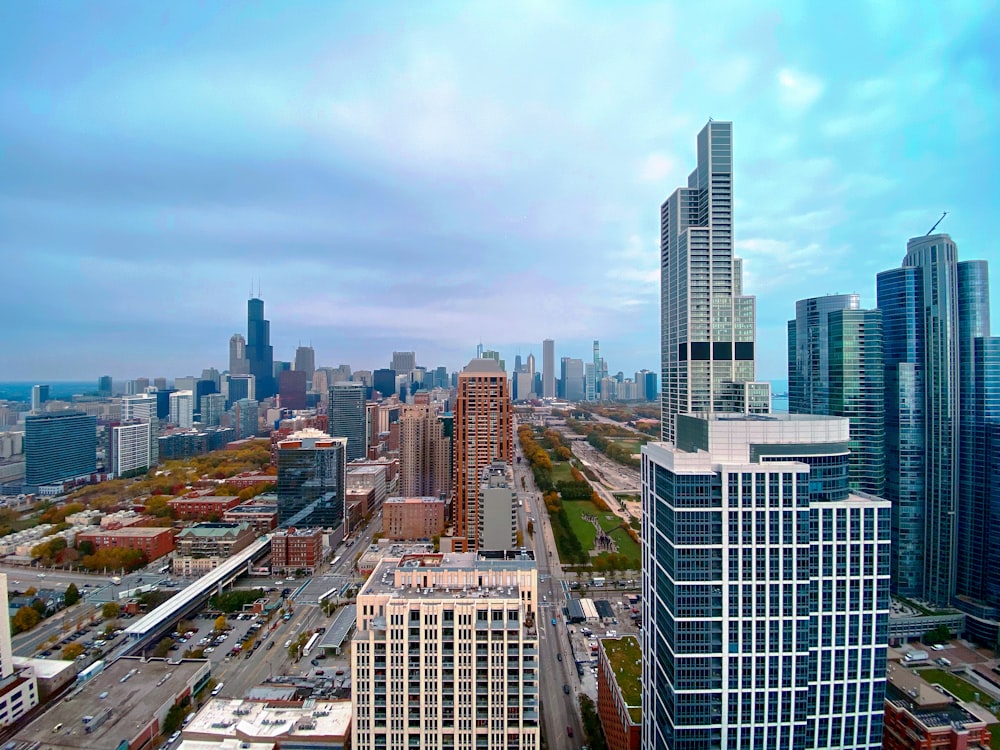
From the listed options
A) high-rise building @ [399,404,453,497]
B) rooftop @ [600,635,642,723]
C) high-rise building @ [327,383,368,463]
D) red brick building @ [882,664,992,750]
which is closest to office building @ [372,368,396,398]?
high-rise building @ [327,383,368,463]

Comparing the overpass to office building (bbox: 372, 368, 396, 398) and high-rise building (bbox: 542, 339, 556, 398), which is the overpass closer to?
office building (bbox: 372, 368, 396, 398)

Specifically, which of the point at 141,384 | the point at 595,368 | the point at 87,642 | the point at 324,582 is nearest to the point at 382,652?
the point at 87,642

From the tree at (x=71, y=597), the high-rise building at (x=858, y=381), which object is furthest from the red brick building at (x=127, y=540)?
the high-rise building at (x=858, y=381)

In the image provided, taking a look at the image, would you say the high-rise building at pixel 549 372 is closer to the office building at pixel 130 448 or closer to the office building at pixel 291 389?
the office building at pixel 291 389

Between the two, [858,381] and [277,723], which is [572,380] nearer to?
[858,381]

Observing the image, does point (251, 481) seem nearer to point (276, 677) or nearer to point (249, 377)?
point (276, 677)
